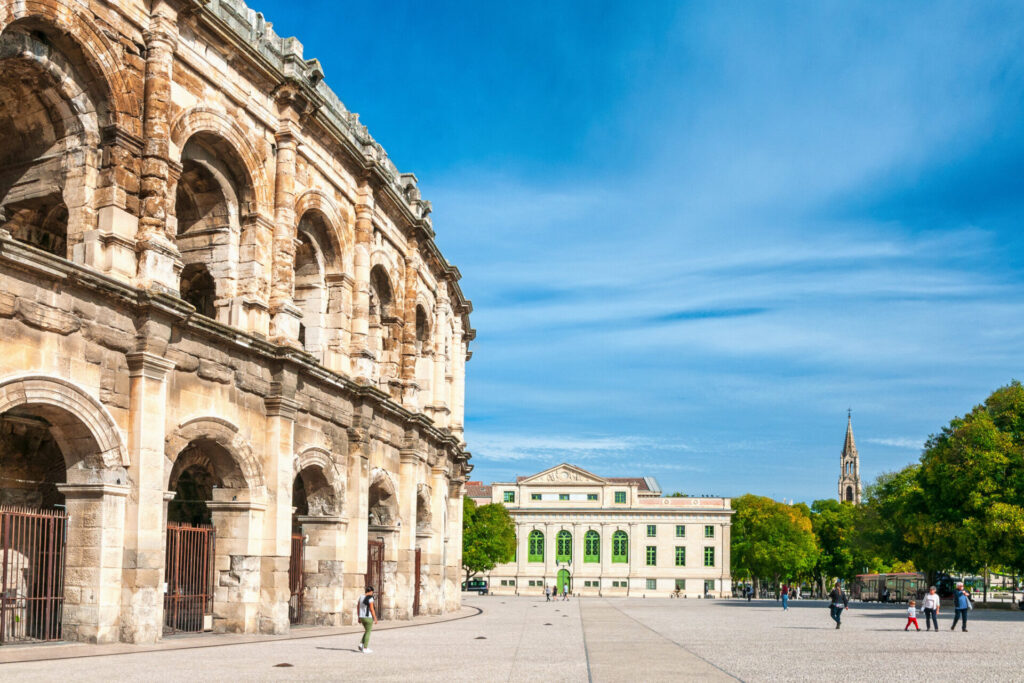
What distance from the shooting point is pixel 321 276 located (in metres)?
25.0

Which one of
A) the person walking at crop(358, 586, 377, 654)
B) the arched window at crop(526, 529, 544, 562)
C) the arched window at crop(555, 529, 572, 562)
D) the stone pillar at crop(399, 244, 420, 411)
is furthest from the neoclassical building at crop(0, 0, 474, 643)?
the arched window at crop(526, 529, 544, 562)

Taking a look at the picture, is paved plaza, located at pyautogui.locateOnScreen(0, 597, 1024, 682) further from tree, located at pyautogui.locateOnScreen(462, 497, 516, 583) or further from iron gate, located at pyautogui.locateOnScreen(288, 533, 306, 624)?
tree, located at pyautogui.locateOnScreen(462, 497, 516, 583)

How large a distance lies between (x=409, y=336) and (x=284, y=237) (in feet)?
30.3

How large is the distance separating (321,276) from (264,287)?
411 centimetres

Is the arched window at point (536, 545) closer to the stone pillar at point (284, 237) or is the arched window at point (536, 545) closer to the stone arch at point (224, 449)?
the stone pillar at point (284, 237)

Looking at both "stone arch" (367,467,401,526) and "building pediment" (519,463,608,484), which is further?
"building pediment" (519,463,608,484)

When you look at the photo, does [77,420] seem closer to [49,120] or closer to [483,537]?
[49,120]

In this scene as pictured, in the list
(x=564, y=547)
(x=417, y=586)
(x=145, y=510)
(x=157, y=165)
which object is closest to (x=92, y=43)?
(x=157, y=165)

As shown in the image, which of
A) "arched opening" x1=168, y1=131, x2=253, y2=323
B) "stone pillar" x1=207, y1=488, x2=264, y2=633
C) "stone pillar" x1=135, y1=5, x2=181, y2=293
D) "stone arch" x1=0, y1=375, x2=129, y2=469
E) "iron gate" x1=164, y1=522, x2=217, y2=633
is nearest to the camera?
"stone arch" x1=0, y1=375, x2=129, y2=469

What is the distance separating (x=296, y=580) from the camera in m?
23.5

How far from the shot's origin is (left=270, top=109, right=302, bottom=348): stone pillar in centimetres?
2111

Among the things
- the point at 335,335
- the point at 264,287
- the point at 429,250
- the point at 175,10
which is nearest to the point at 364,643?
the point at 264,287

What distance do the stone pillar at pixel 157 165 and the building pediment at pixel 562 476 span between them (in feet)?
251

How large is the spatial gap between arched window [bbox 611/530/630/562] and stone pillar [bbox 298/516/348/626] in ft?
224
